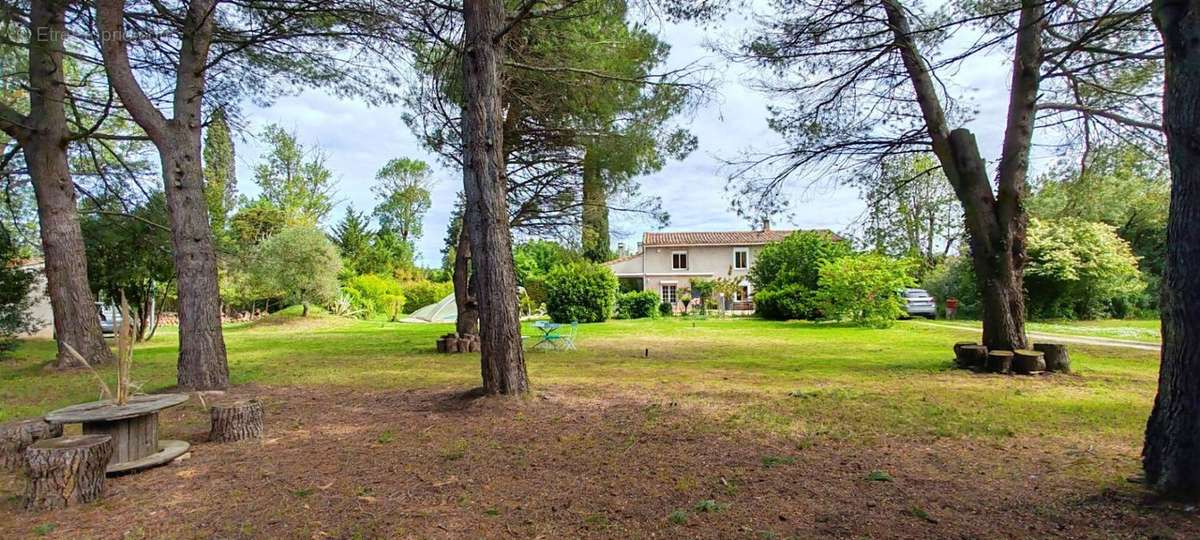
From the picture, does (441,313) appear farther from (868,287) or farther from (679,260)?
(868,287)

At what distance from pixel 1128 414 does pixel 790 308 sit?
16.2m

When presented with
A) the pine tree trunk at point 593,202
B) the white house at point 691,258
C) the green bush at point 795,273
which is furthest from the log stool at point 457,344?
the white house at point 691,258

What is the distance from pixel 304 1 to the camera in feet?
22.5

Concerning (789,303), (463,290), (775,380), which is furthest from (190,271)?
(789,303)

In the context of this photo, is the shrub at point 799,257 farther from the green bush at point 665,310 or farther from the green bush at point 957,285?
the green bush at point 957,285

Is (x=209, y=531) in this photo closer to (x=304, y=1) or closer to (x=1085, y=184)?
(x=304, y=1)

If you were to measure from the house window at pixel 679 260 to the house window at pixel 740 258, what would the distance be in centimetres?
310

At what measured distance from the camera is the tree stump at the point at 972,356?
8.34 metres

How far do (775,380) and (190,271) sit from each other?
7.69 metres

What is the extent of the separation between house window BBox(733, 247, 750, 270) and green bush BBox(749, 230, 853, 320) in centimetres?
1310

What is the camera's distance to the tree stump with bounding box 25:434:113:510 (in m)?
3.34

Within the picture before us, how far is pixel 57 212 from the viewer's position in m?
9.46

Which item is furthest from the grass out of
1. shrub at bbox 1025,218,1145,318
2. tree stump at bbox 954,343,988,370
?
shrub at bbox 1025,218,1145,318

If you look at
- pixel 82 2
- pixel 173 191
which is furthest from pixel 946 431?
pixel 82 2
